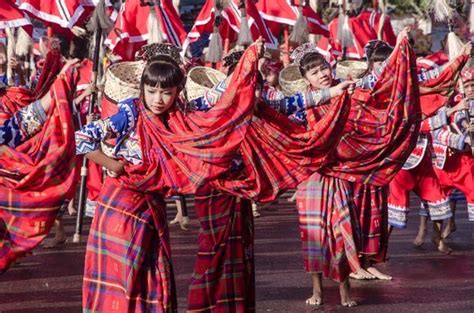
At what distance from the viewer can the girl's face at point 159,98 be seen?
637cm

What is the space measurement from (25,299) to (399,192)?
11.7ft

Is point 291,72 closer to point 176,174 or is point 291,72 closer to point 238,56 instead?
point 238,56

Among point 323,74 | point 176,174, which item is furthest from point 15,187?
point 323,74

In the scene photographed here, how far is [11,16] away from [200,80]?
3160mm

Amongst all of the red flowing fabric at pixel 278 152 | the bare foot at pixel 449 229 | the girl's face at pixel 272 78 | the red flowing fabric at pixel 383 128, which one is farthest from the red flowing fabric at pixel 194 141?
the bare foot at pixel 449 229

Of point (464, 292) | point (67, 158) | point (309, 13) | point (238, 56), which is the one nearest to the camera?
point (67, 158)

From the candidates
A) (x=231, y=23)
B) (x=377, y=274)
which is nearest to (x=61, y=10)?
(x=231, y=23)

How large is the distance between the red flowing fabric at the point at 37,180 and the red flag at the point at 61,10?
19.2 feet

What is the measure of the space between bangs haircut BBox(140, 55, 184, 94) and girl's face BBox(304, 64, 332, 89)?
1.80 metres

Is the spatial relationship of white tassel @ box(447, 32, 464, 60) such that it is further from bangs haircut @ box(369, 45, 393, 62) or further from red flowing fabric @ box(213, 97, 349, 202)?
red flowing fabric @ box(213, 97, 349, 202)

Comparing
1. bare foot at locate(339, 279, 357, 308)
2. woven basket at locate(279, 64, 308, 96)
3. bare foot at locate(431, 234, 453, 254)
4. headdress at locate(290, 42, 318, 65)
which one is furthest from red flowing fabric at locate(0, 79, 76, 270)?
bare foot at locate(431, 234, 453, 254)

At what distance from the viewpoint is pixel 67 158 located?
616 cm

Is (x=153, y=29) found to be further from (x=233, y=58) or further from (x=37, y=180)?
(x=37, y=180)

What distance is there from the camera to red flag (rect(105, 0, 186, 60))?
12805mm
